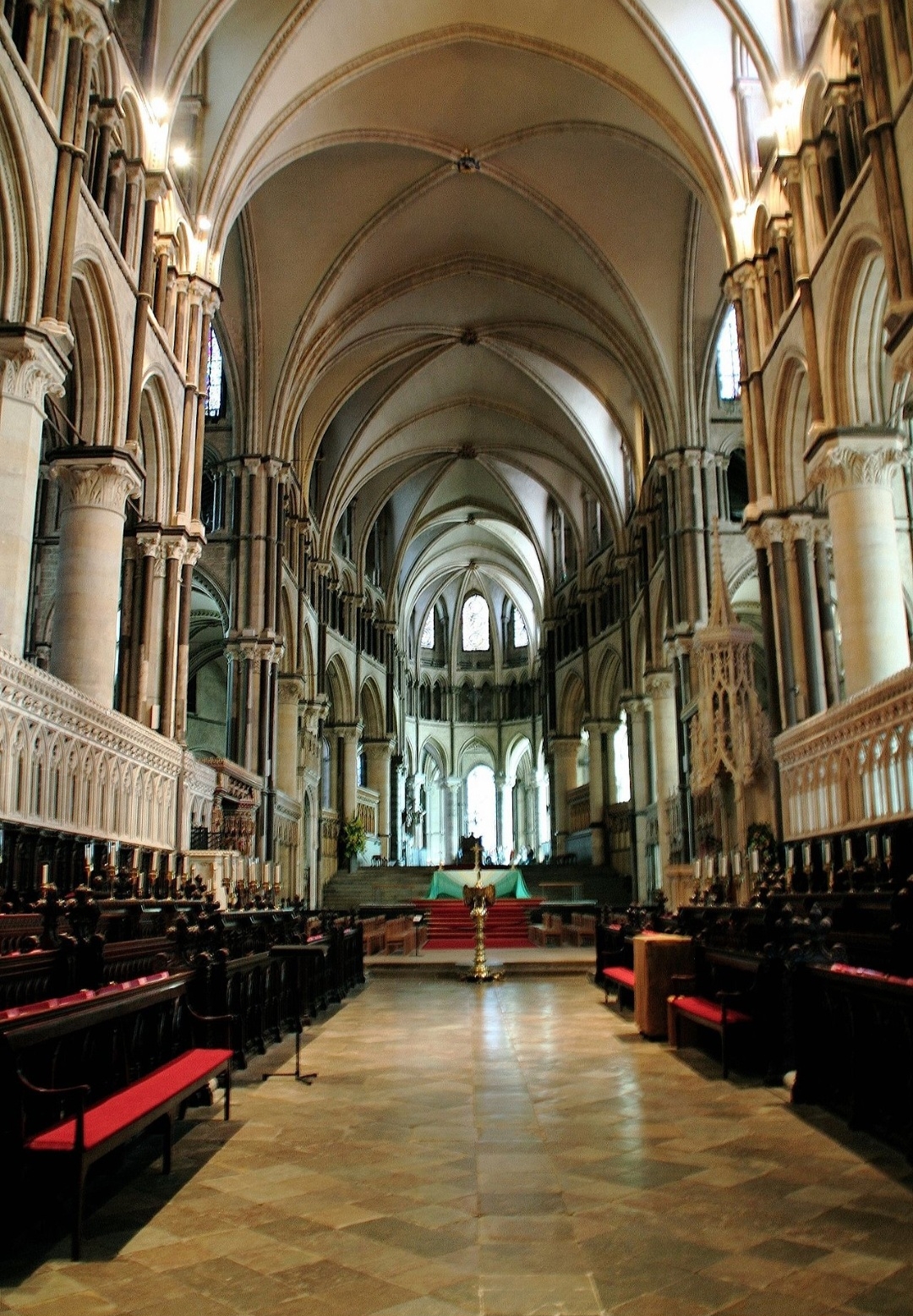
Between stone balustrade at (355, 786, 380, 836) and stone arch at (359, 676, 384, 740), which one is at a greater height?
stone arch at (359, 676, 384, 740)

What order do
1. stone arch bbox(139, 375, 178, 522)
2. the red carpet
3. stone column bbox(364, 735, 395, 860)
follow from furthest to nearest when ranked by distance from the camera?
stone column bbox(364, 735, 395, 860), the red carpet, stone arch bbox(139, 375, 178, 522)

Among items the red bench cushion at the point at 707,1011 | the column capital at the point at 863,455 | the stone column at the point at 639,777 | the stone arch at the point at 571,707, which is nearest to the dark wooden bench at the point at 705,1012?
the red bench cushion at the point at 707,1011

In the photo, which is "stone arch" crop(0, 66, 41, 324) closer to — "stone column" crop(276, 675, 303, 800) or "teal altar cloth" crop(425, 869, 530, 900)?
"stone column" crop(276, 675, 303, 800)

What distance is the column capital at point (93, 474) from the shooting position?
14578mm

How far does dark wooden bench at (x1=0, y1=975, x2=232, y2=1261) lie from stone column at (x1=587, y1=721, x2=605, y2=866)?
31.0m

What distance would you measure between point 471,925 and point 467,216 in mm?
17514

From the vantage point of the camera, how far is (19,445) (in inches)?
448

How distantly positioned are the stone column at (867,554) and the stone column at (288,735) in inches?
692

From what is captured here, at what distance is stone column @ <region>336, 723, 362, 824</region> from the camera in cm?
3791

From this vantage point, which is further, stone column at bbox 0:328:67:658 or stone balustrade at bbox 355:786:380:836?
stone balustrade at bbox 355:786:380:836

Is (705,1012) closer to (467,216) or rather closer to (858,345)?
(858,345)

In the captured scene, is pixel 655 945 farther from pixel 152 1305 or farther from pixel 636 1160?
pixel 152 1305

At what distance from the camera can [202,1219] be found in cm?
452

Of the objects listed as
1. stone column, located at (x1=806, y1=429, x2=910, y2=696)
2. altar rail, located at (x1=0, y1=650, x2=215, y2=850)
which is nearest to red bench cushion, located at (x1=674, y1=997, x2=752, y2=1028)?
stone column, located at (x1=806, y1=429, x2=910, y2=696)
